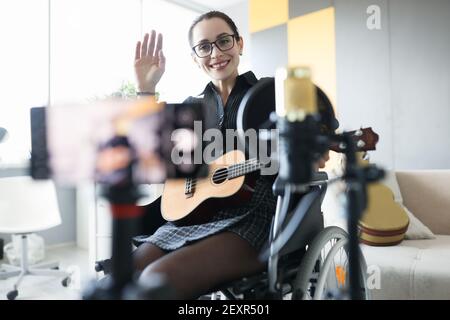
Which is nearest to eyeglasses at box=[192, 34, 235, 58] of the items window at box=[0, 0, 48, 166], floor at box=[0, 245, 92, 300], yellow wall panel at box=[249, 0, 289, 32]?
floor at box=[0, 245, 92, 300]

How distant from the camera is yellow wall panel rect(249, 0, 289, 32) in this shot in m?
3.14

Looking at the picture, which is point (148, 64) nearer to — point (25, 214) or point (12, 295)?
point (12, 295)

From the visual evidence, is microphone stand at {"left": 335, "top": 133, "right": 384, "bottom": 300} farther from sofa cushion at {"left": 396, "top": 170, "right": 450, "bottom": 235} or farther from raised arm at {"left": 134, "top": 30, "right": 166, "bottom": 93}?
sofa cushion at {"left": 396, "top": 170, "right": 450, "bottom": 235}

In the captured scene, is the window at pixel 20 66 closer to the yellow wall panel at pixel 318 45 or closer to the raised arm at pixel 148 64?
the yellow wall panel at pixel 318 45

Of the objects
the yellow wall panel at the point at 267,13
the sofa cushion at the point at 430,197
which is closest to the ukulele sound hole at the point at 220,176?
the sofa cushion at the point at 430,197

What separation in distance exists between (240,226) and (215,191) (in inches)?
5.0

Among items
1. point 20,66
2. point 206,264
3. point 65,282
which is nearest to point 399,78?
point 206,264

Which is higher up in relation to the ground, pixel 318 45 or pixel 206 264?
pixel 318 45

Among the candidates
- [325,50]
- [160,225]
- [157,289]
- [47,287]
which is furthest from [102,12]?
[157,289]

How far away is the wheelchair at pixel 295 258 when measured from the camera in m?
0.78

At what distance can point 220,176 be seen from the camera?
0.98m

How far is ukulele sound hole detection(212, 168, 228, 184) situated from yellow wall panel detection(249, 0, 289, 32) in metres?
2.54

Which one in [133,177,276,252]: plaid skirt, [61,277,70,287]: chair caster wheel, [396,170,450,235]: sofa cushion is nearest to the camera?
[133,177,276,252]: plaid skirt

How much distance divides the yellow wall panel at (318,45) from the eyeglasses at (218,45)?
6.22 ft
